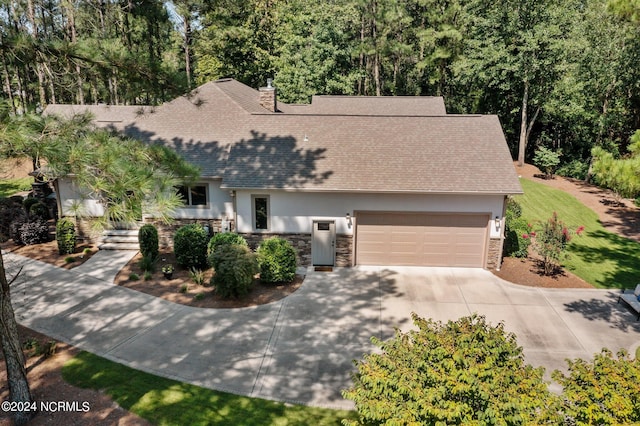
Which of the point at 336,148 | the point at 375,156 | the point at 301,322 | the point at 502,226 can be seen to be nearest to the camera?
the point at 301,322

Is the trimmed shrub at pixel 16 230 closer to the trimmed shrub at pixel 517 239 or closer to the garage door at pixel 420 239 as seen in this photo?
the garage door at pixel 420 239

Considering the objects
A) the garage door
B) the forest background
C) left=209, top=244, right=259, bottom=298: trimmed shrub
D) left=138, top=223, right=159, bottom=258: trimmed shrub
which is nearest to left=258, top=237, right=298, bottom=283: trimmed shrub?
left=209, top=244, right=259, bottom=298: trimmed shrub

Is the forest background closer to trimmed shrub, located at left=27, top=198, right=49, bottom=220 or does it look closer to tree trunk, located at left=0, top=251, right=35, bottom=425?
trimmed shrub, located at left=27, top=198, right=49, bottom=220

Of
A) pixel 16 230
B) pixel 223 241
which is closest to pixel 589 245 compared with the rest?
pixel 223 241

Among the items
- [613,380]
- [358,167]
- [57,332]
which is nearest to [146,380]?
[57,332]

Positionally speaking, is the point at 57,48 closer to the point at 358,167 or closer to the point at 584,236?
the point at 358,167

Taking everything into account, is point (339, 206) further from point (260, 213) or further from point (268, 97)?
point (268, 97)

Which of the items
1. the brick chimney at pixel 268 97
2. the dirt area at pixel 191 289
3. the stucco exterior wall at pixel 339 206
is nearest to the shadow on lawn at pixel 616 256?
the stucco exterior wall at pixel 339 206
